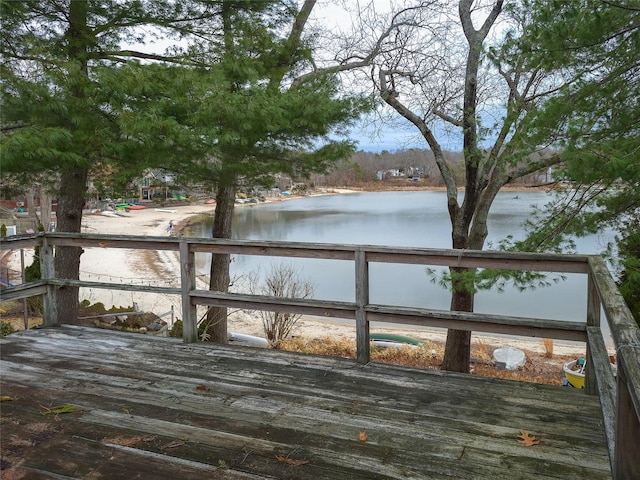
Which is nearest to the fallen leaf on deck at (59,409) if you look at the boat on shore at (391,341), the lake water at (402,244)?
the lake water at (402,244)

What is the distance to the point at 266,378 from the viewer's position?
3.70 meters

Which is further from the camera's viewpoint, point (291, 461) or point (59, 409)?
point (59, 409)

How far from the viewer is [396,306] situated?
397 cm

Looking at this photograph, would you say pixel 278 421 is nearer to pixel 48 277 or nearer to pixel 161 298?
pixel 48 277

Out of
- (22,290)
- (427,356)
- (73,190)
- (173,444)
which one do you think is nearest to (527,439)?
(173,444)

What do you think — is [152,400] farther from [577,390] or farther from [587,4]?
[587,4]

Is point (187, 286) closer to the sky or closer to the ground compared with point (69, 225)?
closer to the ground

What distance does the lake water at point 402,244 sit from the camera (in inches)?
752

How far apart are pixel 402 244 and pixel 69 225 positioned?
57.1 ft

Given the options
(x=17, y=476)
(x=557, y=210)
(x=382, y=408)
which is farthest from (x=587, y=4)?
(x=17, y=476)

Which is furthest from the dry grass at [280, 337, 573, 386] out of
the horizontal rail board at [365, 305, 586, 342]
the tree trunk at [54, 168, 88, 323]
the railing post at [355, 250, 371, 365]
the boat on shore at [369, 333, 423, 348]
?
the horizontal rail board at [365, 305, 586, 342]

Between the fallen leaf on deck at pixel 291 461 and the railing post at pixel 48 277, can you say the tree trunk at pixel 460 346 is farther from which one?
the fallen leaf on deck at pixel 291 461

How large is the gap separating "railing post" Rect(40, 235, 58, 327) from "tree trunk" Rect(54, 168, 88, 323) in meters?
3.80

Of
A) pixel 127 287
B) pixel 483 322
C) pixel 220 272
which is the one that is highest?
pixel 127 287
